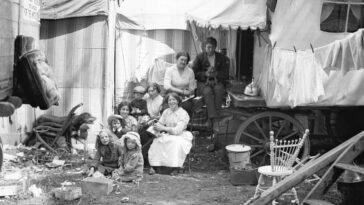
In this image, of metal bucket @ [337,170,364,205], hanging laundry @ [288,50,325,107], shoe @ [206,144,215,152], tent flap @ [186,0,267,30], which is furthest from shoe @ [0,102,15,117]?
shoe @ [206,144,215,152]

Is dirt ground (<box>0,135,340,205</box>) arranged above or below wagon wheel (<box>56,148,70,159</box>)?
below

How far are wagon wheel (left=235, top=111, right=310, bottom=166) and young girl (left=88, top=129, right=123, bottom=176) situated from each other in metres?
2.13

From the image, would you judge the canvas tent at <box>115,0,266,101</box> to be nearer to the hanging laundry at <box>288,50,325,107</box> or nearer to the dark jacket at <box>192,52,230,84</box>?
the dark jacket at <box>192,52,230,84</box>

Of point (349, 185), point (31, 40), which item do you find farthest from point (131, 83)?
point (31, 40)

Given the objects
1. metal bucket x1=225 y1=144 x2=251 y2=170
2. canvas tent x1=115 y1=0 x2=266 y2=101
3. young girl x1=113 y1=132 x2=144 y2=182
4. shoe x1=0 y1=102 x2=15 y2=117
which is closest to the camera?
shoe x1=0 y1=102 x2=15 y2=117

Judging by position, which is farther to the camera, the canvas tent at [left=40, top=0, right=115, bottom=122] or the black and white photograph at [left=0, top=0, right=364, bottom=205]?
the canvas tent at [left=40, top=0, right=115, bottom=122]

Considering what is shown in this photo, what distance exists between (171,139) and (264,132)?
1.72 m

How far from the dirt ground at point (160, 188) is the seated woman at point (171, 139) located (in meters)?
0.26

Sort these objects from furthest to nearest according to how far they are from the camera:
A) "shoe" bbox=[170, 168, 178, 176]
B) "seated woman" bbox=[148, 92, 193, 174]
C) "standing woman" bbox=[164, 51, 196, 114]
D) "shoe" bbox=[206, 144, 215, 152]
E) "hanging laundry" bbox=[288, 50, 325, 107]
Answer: "shoe" bbox=[206, 144, 215, 152]
"standing woman" bbox=[164, 51, 196, 114]
"shoe" bbox=[170, 168, 178, 176]
"seated woman" bbox=[148, 92, 193, 174]
"hanging laundry" bbox=[288, 50, 325, 107]

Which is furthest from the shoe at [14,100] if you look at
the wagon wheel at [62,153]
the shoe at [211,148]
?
the shoe at [211,148]

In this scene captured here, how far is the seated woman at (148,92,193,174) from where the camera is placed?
9.11 meters

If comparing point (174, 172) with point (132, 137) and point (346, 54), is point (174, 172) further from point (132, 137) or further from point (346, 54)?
point (346, 54)

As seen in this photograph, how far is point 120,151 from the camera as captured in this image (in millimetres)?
8906

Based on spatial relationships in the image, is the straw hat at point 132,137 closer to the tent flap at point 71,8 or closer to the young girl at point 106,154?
the young girl at point 106,154
